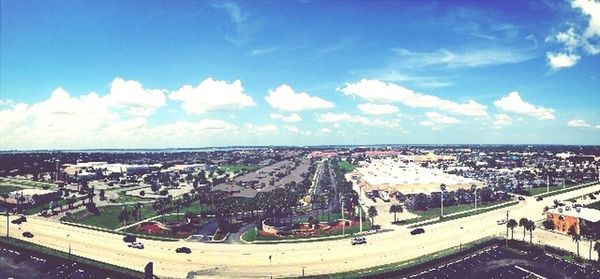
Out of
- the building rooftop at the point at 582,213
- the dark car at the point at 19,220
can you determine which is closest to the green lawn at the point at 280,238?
the building rooftop at the point at 582,213

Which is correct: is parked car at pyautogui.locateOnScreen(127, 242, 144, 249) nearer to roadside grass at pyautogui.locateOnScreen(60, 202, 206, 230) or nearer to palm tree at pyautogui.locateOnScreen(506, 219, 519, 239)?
roadside grass at pyautogui.locateOnScreen(60, 202, 206, 230)

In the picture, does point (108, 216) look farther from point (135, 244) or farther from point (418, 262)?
point (418, 262)

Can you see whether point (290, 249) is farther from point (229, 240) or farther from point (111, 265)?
point (111, 265)

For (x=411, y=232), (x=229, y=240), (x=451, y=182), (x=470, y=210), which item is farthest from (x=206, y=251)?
(x=451, y=182)

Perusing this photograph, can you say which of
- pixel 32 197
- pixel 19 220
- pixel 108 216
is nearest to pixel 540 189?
pixel 108 216

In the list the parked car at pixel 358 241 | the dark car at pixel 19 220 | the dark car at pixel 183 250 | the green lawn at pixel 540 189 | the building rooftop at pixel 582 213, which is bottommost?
the dark car at pixel 19 220

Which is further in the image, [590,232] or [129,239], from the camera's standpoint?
[129,239]

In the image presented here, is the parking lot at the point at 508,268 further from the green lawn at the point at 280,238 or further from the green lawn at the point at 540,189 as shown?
the green lawn at the point at 540,189
